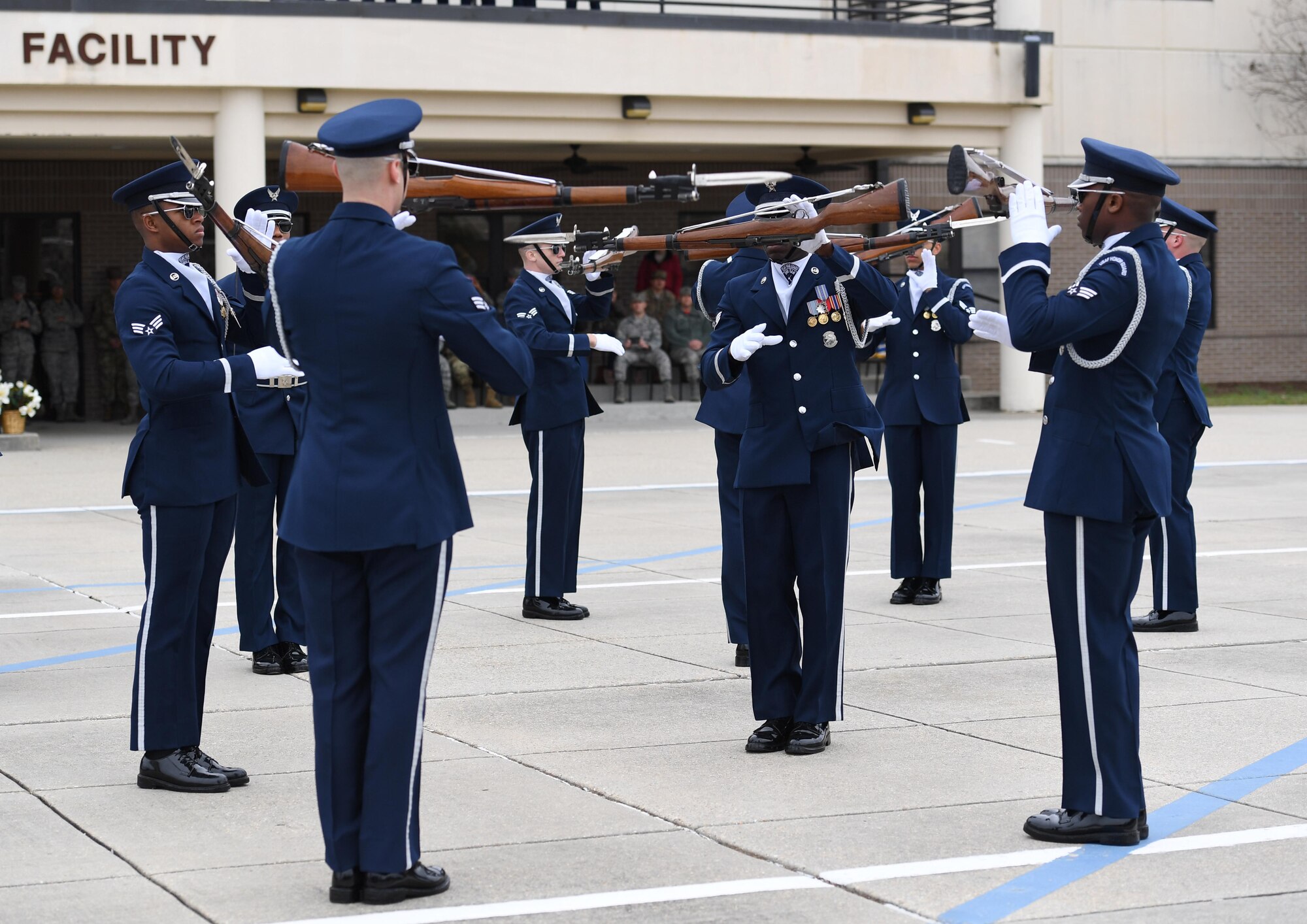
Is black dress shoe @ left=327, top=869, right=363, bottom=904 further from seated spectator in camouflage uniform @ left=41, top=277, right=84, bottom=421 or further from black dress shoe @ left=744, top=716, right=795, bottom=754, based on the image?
seated spectator in camouflage uniform @ left=41, top=277, right=84, bottom=421

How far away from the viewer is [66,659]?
8477 millimetres

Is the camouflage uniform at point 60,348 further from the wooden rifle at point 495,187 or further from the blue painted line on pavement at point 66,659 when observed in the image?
the wooden rifle at point 495,187

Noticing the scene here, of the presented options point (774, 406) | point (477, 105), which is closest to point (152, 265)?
point (774, 406)

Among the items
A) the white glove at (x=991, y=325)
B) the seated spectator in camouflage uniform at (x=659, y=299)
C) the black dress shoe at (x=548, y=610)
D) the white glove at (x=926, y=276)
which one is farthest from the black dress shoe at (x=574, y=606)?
the seated spectator in camouflage uniform at (x=659, y=299)

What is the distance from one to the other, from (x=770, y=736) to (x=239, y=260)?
2.81 m

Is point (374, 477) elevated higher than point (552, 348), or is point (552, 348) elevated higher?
point (552, 348)

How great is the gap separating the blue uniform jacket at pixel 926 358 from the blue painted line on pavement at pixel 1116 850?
158 inches

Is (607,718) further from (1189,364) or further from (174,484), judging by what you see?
(1189,364)

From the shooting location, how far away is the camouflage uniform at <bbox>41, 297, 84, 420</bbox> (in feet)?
77.4

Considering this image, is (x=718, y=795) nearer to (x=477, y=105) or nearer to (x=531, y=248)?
(x=531, y=248)

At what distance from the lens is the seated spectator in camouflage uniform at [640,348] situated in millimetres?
24531

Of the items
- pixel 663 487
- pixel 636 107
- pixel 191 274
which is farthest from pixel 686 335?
pixel 191 274

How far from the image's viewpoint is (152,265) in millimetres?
6156

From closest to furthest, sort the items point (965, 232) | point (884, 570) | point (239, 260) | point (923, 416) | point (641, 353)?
point (239, 260) < point (923, 416) < point (884, 570) < point (641, 353) < point (965, 232)
